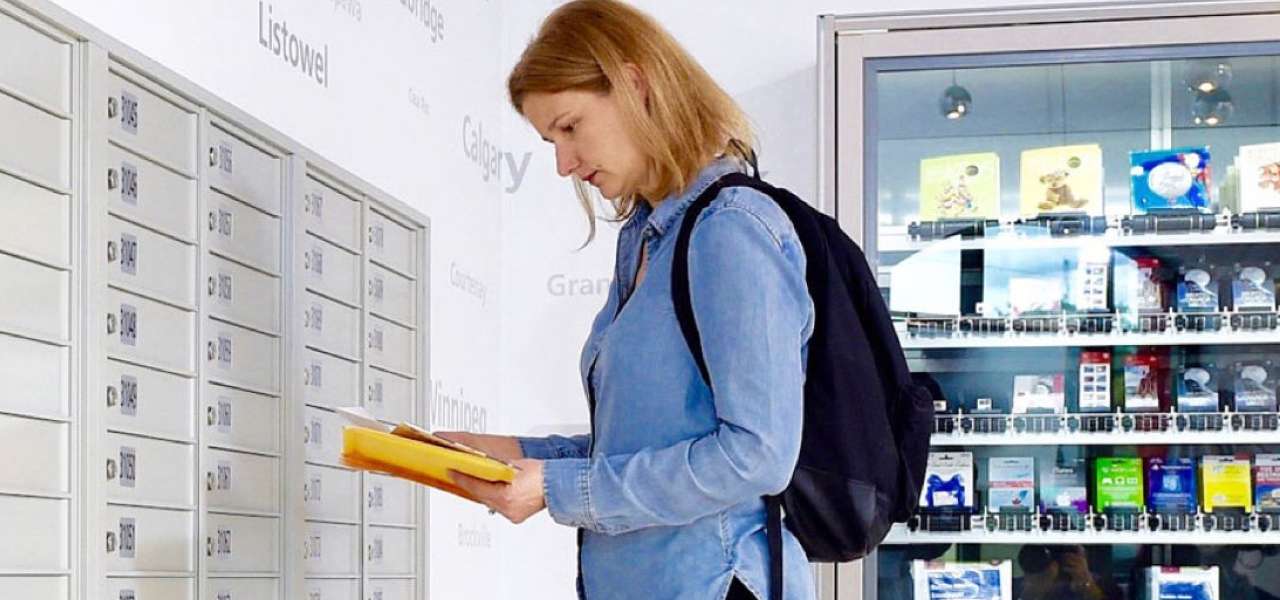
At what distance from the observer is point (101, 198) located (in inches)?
81.5

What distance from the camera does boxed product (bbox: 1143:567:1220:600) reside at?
389 centimetres

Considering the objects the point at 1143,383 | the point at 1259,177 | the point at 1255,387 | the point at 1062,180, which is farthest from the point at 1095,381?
the point at 1259,177

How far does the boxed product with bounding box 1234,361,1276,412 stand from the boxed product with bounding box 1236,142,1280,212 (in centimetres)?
34

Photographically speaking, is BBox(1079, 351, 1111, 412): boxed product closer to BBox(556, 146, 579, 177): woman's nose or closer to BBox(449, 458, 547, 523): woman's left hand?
BBox(556, 146, 579, 177): woman's nose

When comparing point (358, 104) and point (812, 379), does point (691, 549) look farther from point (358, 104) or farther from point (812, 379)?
point (358, 104)

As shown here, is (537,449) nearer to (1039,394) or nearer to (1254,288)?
(1039,394)

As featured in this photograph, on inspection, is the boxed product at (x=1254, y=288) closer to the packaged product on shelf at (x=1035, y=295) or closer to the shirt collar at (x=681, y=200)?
the packaged product on shelf at (x=1035, y=295)

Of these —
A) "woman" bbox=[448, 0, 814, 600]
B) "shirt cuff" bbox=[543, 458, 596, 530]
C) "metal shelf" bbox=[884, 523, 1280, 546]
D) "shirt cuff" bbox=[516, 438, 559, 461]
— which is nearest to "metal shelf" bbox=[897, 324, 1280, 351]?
"metal shelf" bbox=[884, 523, 1280, 546]

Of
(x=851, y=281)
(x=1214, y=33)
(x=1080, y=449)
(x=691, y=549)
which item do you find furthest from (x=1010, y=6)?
(x=691, y=549)

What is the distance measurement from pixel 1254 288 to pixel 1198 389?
244 mm

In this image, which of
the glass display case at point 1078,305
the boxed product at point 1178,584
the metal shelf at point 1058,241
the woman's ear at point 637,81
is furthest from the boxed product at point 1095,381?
the woman's ear at point 637,81

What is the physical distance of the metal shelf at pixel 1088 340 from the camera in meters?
3.82

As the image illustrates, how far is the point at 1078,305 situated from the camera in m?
3.92

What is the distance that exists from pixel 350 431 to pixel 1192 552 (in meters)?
2.49
